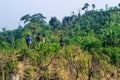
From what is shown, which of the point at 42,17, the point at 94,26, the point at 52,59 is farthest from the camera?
the point at 42,17

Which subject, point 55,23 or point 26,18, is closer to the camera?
point 55,23

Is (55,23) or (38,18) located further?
(38,18)

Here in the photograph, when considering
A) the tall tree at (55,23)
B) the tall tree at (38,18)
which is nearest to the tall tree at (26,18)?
the tall tree at (38,18)

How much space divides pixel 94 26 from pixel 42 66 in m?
23.7

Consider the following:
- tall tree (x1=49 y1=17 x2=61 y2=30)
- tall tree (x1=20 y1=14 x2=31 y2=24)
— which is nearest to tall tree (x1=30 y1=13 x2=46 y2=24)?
tall tree (x1=20 y1=14 x2=31 y2=24)

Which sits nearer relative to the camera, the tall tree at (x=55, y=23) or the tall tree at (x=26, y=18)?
the tall tree at (x=55, y=23)

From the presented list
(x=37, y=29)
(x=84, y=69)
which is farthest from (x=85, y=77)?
(x=37, y=29)

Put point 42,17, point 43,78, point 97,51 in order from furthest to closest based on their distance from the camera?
point 42,17, point 97,51, point 43,78

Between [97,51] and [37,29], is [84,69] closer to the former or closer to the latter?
[97,51]

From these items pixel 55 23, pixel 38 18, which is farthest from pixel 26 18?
pixel 55 23

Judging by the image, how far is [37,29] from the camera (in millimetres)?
51469

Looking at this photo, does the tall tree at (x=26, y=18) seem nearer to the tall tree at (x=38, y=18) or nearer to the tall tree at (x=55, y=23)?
the tall tree at (x=38, y=18)

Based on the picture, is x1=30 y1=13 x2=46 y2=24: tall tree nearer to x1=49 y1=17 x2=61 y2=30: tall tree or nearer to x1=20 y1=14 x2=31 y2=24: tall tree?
x1=20 y1=14 x2=31 y2=24: tall tree

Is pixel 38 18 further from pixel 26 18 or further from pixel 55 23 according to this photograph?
pixel 55 23
